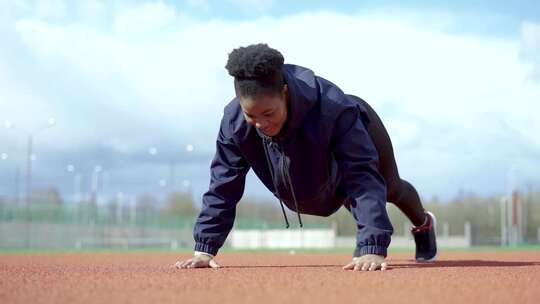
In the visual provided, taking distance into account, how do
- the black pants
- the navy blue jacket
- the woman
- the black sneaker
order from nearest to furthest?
1. the woman
2. the navy blue jacket
3. the black pants
4. the black sneaker

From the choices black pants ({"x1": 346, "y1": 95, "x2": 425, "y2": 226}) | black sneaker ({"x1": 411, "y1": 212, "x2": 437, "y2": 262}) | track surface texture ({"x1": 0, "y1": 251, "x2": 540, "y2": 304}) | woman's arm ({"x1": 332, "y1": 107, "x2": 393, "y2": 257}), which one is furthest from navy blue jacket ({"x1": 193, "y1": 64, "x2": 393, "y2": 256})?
black sneaker ({"x1": 411, "y1": 212, "x2": 437, "y2": 262})

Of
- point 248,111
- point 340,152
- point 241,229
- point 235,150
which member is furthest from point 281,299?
point 241,229

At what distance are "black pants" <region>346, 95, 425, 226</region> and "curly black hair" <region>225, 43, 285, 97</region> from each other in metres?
1.27

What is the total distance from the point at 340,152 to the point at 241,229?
39427 mm

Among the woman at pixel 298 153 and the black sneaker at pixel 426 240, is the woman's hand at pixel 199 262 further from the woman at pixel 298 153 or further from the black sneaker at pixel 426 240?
the black sneaker at pixel 426 240

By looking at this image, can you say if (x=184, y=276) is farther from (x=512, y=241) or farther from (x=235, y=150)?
(x=512, y=241)

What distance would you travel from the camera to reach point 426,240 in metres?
7.17

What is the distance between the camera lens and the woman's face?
4906 millimetres

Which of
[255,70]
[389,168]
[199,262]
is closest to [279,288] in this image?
[255,70]

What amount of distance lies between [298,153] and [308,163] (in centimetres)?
13

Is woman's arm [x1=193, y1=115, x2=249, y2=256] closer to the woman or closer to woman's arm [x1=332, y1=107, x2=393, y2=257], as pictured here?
the woman

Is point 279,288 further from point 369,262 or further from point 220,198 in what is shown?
point 220,198

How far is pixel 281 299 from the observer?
3.41 meters

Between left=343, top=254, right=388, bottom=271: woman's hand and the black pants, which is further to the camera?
the black pants
